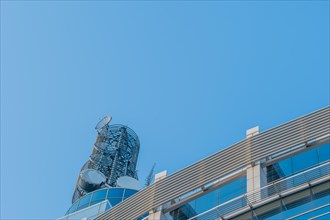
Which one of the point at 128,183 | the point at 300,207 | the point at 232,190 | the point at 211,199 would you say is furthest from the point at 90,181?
the point at 300,207

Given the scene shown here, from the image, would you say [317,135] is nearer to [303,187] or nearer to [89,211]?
[303,187]

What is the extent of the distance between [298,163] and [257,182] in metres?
2.20

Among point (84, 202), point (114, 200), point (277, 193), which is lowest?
point (277, 193)

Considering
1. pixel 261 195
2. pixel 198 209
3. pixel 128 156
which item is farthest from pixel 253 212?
pixel 128 156

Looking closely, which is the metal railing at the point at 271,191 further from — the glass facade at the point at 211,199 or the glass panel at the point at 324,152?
the glass facade at the point at 211,199

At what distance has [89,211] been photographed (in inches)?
1976

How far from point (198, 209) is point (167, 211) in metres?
1.91

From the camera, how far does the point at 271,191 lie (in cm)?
3381

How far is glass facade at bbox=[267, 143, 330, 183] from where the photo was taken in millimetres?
33969

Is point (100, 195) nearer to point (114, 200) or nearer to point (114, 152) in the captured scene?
point (114, 200)

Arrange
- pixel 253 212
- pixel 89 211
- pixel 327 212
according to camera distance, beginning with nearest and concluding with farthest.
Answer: pixel 327 212 < pixel 253 212 < pixel 89 211

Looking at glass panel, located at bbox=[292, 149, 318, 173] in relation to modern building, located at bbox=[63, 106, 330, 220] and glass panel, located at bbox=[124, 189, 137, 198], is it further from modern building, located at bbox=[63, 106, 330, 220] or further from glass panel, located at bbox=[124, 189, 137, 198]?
glass panel, located at bbox=[124, 189, 137, 198]

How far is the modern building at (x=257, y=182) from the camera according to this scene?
33.0 meters

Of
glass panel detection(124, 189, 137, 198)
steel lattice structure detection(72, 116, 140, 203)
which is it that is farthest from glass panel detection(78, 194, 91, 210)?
steel lattice structure detection(72, 116, 140, 203)
